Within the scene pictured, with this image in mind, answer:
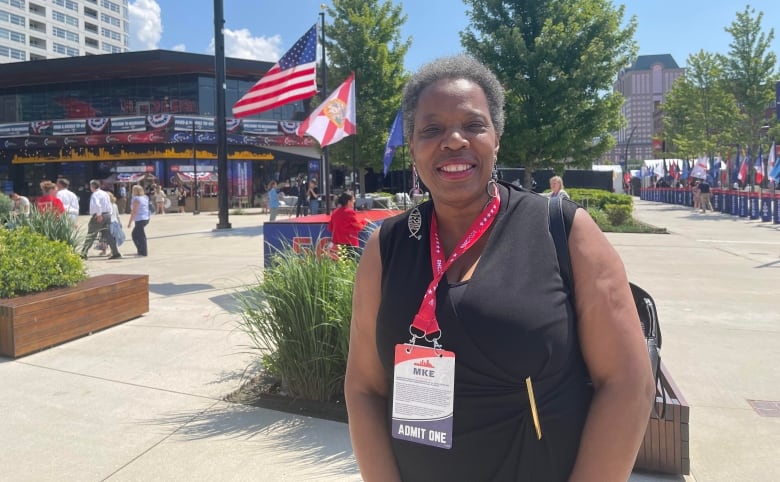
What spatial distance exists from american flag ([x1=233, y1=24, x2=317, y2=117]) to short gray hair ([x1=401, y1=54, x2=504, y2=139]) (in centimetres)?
1012

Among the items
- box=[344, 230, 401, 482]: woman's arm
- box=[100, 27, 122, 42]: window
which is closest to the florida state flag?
box=[344, 230, 401, 482]: woman's arm

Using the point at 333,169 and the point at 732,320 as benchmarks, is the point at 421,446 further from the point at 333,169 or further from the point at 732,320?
the point at 333,169

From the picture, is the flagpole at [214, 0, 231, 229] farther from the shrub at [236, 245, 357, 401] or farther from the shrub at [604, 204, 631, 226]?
the shrub at [236, 245, 357, 401]

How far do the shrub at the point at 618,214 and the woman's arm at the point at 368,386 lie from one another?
18.2 m

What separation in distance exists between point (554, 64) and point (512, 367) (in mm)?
18293

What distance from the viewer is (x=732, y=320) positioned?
6832mm

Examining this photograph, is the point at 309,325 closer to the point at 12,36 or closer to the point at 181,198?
the point at 181,198

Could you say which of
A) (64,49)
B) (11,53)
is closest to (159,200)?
(11,53)

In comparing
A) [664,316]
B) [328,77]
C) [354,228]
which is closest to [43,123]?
[328,77]

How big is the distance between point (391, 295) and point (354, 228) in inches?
235

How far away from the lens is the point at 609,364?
4.96ft

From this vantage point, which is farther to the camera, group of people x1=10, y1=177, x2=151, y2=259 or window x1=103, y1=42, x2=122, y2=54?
window x1=103, y1=42, x2=122, y2=54

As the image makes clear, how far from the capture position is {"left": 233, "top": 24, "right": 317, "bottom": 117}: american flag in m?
11.6

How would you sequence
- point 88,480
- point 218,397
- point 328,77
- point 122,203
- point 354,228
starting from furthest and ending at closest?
point 122,203 → point 328,77 → point 354,228 → point 218,397 → point 88,480
